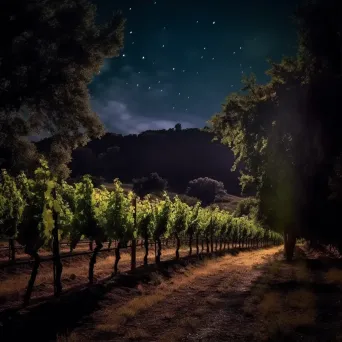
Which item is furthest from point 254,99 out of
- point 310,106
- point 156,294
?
point 156,294

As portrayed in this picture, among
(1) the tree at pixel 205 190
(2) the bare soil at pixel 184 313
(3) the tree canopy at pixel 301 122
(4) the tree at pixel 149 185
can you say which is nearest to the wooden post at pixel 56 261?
(2) the bare soil at pixel 184 313

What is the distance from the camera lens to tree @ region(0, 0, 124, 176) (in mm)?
21172

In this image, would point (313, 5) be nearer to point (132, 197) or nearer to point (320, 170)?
point (320, 170)

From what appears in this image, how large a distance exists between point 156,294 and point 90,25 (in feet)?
57.7

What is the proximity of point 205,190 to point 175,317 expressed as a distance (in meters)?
172

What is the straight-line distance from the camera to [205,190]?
606 ft

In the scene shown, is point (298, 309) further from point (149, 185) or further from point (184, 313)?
point (149, 185)

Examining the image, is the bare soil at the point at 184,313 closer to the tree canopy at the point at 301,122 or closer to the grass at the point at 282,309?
the grass at the point at 282,309

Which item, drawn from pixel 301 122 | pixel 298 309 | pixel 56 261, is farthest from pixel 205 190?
pixel 298 309

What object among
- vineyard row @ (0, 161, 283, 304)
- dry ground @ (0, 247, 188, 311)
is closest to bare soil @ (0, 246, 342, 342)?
vineyard row @ (0, 161, 283, 304)

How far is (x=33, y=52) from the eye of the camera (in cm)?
2161

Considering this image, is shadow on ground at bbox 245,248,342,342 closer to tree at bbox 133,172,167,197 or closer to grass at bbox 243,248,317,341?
grass at bbox 243,248,317,341

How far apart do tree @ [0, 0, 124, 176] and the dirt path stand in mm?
10660

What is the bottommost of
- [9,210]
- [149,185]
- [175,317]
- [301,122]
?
[175,317]
